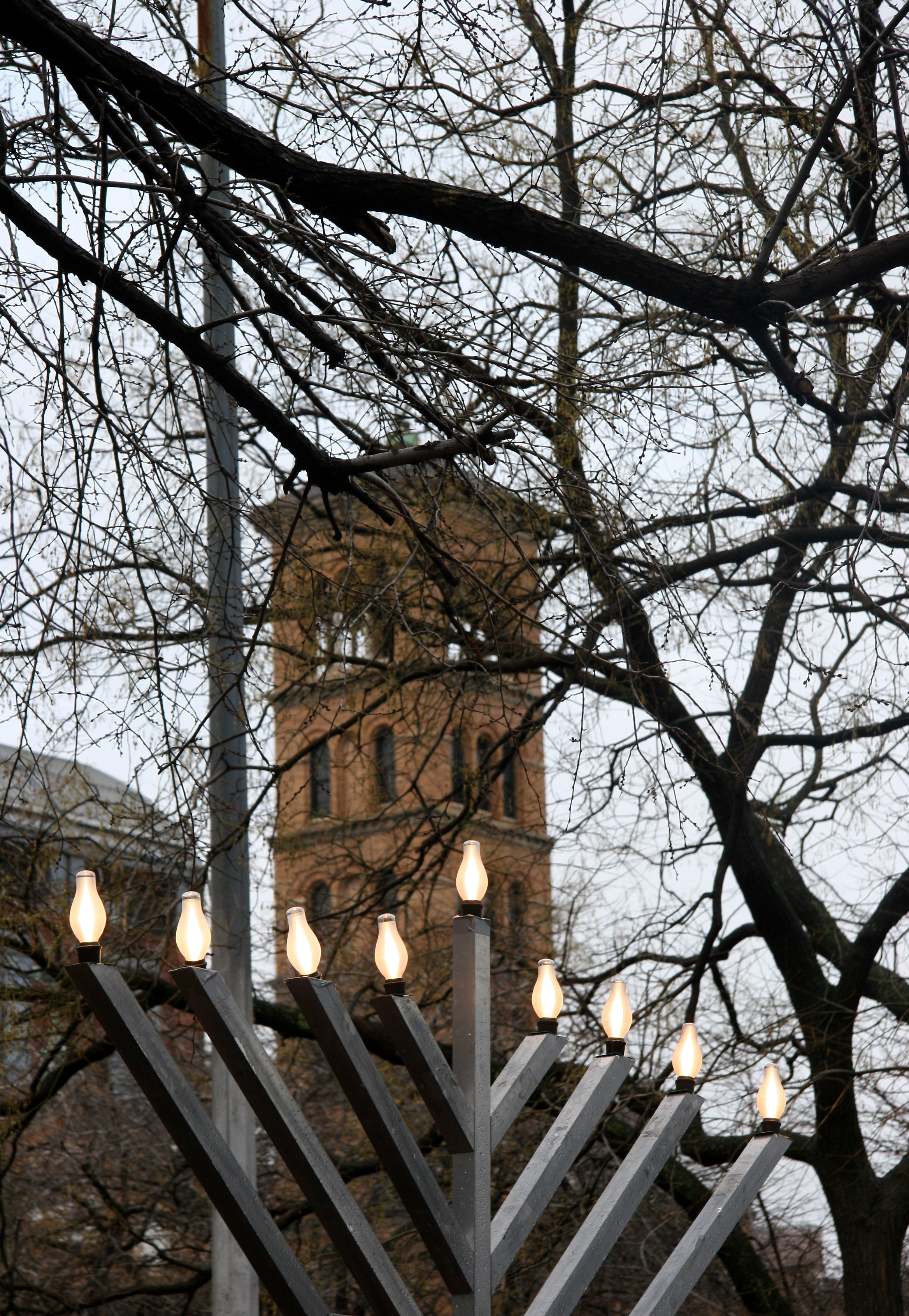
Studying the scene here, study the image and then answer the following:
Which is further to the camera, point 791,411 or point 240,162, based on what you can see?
point 791,411

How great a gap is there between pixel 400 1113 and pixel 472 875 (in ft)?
1.72

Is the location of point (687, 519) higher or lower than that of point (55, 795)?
higher

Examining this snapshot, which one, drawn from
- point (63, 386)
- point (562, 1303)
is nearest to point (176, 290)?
point (63, 386)

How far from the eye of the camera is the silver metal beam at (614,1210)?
3.56m

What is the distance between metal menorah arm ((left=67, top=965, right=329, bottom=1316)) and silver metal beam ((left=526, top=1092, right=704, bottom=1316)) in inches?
25.7

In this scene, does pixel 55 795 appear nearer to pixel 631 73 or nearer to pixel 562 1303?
pixel 631 73

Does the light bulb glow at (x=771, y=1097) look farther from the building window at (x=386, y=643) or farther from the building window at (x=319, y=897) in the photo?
the building window at (x=319, y=897)

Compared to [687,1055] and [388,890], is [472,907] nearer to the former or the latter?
[687,1055]

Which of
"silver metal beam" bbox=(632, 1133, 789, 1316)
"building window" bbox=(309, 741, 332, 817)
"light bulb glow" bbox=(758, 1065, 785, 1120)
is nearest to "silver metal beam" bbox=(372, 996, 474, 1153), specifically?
"silver metal beam" bbox=(632, 1133, 789, 1316)

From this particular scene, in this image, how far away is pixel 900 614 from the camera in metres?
7.21

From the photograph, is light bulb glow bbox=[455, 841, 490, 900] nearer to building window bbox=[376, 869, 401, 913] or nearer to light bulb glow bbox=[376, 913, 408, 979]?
light bulb glow bbox=[376, 913, 408, 979]

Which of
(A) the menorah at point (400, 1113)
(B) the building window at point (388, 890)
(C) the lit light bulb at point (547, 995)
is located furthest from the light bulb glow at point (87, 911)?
(B) the building window at point (388, 890)

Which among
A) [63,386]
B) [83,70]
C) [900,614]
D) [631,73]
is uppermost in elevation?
[631,73]

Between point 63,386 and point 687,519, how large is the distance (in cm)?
430
